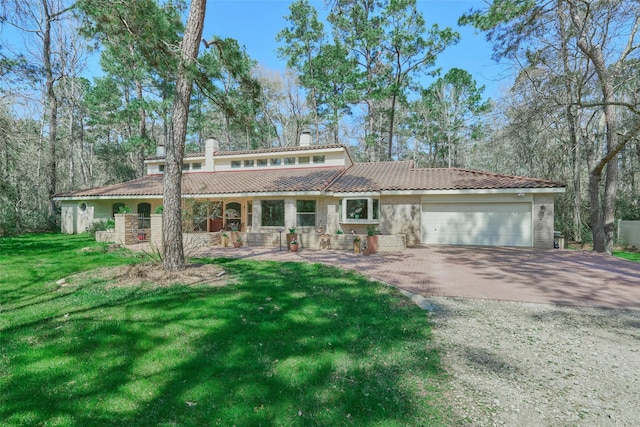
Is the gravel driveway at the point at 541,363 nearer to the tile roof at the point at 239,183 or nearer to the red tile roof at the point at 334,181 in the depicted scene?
the red tile roof at the point at 334,181

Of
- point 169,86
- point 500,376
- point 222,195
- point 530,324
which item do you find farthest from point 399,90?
point 500,376

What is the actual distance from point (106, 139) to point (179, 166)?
32696mm

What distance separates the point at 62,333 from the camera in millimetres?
4105

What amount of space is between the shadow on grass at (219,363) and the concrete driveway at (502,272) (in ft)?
6.96

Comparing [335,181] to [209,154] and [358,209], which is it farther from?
[209,154]

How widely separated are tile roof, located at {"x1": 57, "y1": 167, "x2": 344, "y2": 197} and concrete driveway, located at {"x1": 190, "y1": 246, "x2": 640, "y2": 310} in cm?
382

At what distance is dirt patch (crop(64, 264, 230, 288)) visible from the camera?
22.0 ft

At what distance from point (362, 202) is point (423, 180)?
3414 mm

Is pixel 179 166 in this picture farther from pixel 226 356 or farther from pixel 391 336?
pixel 391 336

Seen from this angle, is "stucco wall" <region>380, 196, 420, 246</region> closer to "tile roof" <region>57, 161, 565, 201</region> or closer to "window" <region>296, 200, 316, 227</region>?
"tile roof" <region>57, 161, 565, 201</region>

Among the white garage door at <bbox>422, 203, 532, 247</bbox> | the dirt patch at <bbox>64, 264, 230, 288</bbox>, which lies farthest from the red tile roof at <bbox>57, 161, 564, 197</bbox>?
the dirt patch at <bbox>64, 264, 230, 288</bbox>

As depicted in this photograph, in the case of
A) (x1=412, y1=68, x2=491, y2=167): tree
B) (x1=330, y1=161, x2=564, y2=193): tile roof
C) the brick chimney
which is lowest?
(x1=330, y1=161, x2=564, y2=193): tile roof

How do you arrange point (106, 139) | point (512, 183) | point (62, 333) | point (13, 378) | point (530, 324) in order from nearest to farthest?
1. point (13, 378)
2. point (62, 333)
3. point (530, 324)
4. point (512, 183)
5. point (106, 139)

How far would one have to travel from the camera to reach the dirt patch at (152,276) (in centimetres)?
670
